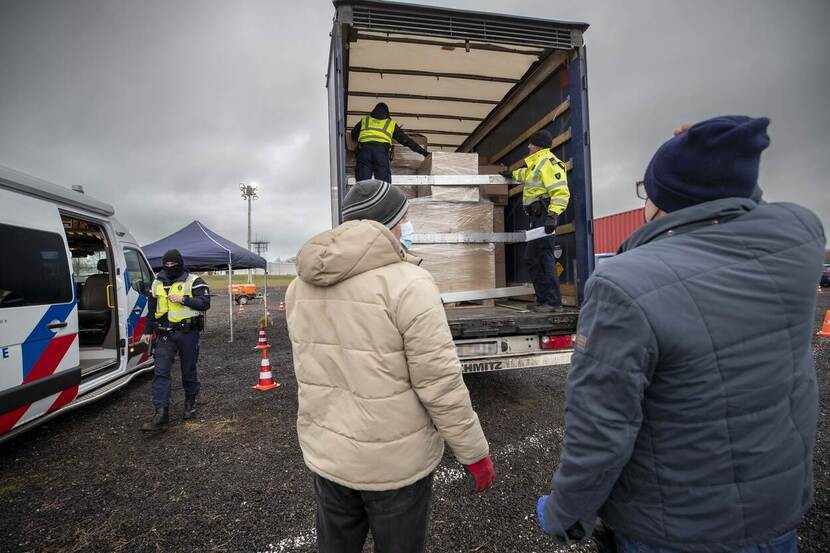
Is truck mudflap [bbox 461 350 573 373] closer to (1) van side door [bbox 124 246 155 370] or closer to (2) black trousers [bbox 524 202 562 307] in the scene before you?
(2) black trousers [bbox 524 202 562 307]

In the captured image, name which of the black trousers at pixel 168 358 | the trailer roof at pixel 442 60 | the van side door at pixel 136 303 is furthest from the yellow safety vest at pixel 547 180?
the van side door at pixel 136 303

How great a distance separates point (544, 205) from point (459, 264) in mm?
1076

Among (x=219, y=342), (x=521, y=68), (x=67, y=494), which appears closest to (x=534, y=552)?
(x=67, y=494)

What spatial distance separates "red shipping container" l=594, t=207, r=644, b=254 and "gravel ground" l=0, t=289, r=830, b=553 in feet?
62.8

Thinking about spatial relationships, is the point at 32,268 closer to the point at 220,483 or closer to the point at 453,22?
the point at 220,483

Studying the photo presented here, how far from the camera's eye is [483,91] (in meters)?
5.07

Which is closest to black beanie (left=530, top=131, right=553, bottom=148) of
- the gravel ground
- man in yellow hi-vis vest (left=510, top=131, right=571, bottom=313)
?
man in yellow hi-vis vest (left=510, top=131, right=571, bottom=313)

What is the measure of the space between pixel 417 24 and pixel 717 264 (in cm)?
337

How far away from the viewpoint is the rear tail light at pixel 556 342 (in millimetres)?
3529

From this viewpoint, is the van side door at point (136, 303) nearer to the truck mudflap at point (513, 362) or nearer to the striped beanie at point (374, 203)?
the truck mudflap at point (513, 362)

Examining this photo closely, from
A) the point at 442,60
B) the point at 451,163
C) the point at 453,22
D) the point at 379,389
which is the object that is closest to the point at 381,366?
the point at 379,389

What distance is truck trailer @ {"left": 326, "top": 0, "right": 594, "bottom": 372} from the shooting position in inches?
133

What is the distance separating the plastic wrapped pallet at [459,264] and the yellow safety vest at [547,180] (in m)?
0.77

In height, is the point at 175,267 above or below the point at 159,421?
above
